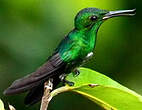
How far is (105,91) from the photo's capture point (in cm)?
349

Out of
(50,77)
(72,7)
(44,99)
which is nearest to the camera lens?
(44,99)

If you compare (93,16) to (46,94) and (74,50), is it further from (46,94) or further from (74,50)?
(46,94)

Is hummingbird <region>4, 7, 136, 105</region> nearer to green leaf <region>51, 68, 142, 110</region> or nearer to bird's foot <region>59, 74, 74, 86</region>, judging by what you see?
bird's foot <region>59, 74, 74, 86</region>

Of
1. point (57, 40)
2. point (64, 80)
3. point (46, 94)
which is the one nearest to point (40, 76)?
point (46, 94)

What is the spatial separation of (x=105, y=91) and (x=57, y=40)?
1915mm

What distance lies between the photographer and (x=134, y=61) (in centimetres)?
530

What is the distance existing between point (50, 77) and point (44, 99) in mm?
235

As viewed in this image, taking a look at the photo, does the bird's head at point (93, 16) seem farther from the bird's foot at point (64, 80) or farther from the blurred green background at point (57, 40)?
the blurred green background at point (57, 40)

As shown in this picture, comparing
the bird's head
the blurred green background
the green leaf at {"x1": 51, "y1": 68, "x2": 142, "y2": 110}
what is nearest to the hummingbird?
the bird's head

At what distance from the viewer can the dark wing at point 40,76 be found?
324cm

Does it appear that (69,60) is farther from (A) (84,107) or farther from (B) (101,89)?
(A) (84,107)

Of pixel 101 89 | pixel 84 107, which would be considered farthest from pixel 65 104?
pixel 101 89

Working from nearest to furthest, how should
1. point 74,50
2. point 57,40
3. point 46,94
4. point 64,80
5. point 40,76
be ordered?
point 46,94 → point 40,76 → point 74,50 → point 64,80 → point 57,40

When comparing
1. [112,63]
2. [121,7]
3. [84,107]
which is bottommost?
[84,107]
